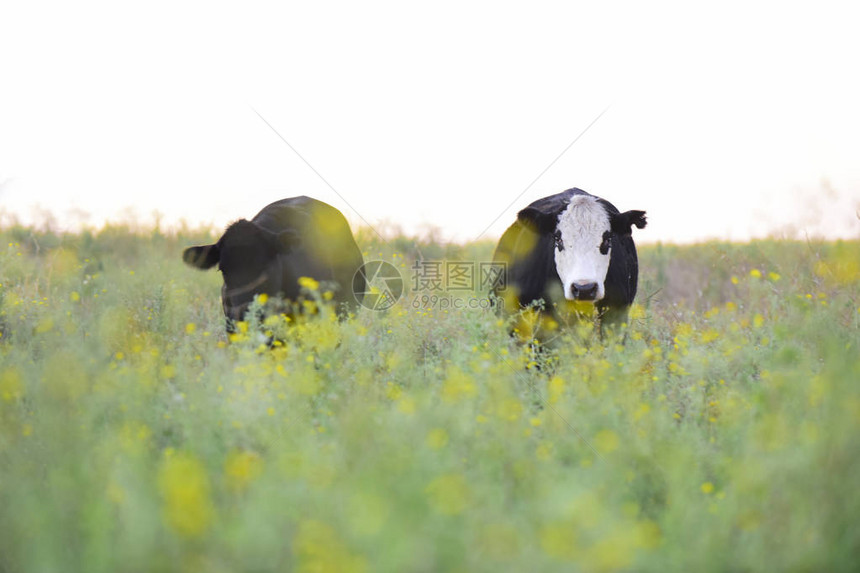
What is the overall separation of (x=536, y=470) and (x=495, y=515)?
2.48 feet

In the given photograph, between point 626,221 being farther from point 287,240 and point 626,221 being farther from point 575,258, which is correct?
point 287,240

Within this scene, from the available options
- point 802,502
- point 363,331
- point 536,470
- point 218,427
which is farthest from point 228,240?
point 802,502

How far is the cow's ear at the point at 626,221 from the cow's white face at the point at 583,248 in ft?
→ 0.47

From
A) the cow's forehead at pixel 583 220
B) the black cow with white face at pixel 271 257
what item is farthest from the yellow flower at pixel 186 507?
the cow's forehead at pixel 583 220

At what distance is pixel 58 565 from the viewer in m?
2.61

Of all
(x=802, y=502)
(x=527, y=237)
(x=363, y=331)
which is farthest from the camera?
(x=527, y=237)

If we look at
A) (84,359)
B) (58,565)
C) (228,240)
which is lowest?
(58,565)

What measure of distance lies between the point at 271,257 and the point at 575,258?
2.96 metres

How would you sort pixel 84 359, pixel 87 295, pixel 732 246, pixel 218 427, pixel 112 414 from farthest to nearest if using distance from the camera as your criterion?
pixel 732 246
pixel 87 295
pixel 84 359
pixel 112 414
pixel 218 427

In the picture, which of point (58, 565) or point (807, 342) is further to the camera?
point (807, 342)

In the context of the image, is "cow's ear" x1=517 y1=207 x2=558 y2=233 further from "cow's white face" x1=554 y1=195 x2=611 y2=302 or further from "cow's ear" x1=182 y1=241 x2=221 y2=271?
"cow's ear" x1=182 y1=241 x2=221 y2=271

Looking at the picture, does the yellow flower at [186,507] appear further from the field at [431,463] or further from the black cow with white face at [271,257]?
the black cow with white face at [271,257]

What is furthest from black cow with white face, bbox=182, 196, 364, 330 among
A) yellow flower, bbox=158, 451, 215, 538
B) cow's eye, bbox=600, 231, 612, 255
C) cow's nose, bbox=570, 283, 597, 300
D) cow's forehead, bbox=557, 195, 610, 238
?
yellow flower, bbox=158, 451, 215, 538

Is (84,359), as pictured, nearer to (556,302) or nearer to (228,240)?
(228,240)
